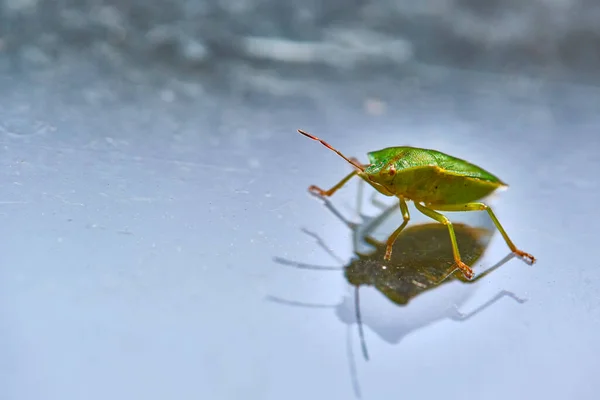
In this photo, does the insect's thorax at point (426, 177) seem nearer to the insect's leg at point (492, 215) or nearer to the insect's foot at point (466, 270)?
the insect's leg at point (492, 215)

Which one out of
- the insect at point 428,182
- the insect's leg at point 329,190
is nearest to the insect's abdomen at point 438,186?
the insect at point 428,182

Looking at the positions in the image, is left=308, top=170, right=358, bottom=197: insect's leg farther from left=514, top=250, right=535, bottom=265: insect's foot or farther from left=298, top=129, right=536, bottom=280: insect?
left=514, top=250, right=535, bottom=265: insect's foot

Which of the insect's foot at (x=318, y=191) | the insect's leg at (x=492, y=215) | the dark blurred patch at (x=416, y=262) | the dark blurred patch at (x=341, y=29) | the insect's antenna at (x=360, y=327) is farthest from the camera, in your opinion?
the dark blurred patch at (x=341, y=29)

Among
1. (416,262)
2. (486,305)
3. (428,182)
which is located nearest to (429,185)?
(428,182)

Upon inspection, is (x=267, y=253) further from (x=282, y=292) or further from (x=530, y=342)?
(x=530, y=342)

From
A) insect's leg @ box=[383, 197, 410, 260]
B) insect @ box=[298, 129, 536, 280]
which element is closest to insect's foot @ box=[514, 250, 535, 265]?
insect @ box=[298, 129, 536, 280]

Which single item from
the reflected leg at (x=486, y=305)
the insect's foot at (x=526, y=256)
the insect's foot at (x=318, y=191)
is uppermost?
the insect's foot at (x=526, y=256)

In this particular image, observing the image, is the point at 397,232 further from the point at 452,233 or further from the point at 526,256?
the point at 526,256

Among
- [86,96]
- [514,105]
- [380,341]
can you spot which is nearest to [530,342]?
[380,341]

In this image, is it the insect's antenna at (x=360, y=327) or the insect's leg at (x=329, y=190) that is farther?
the insect's leg at (x=329, y=190)
